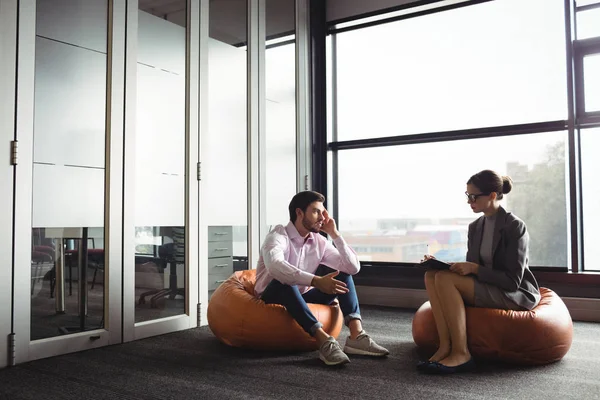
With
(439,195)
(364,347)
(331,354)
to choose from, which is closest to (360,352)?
(364,347)

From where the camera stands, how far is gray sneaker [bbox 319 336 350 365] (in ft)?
9.34

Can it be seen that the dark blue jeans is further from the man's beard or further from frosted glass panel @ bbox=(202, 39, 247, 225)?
frosted glass panel @ bbox=(202, 39, 247, 225)

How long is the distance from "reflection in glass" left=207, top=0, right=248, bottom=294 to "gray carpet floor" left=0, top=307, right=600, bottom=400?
3.66 ft

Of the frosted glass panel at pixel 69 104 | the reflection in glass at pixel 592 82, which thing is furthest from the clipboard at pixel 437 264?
the reflection in glass at pixel 592 82

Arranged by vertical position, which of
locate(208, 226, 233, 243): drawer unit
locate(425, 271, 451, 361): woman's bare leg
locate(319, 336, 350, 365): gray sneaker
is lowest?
locate(319, 336, 350, 365): gray sneaker

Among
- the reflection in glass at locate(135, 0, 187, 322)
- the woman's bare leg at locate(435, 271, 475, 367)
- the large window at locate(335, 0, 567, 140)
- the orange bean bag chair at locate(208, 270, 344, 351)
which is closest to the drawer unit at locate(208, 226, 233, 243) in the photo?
the reflection in glass at locate(135, 0, 187, 322)

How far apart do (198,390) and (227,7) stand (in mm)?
3262

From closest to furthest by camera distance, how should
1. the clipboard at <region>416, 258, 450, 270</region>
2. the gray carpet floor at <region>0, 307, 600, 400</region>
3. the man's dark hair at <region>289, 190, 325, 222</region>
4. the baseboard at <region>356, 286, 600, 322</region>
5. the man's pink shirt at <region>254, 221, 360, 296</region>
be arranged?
the gray carpet floor at <region>0, 307, 600, 400</region>, the clipboard at <region>416, 258, 450, 270</region>, the man's pink shirt at <region>254, 221, 360, 296</region>, the man's dark hair at <region>289, 190, 325, 222</region>, the baseboard at <region>356, 286, 600, 322</region>

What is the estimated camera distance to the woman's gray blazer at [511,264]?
9.41 feet

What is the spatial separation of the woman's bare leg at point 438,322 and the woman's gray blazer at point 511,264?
25cm

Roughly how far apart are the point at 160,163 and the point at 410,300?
2637 millimetres

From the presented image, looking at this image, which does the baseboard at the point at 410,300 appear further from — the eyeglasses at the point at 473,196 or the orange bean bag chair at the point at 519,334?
the eyeglasses at the point at 473,196

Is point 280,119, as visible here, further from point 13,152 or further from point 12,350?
point 12,350

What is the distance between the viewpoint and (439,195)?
5.09 metres
